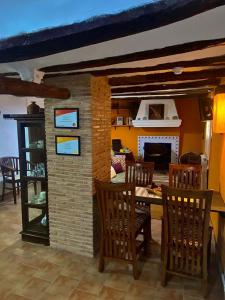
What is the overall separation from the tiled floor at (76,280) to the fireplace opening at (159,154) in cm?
438

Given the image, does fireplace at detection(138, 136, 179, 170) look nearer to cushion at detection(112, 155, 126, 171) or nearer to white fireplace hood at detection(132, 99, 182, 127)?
white fireplace hood at detection(132, 99, 182, 127)

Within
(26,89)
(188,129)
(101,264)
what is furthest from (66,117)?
(188,129)

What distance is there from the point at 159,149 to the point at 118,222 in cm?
513

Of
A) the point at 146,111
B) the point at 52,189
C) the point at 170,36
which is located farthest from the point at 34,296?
the point at 146,111

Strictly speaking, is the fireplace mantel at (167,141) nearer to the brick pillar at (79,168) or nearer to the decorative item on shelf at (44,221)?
the brick pillar at (79,168)

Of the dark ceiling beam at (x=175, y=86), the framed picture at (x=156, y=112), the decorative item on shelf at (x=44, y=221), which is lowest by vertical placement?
the decorative item on shelf at (x=44, y=221)

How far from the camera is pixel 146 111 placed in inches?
276

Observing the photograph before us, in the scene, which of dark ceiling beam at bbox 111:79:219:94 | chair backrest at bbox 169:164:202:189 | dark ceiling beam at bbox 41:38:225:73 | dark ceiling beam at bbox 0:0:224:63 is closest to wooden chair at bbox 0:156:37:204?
dark ceiling beam at bbox 111:79:219:94

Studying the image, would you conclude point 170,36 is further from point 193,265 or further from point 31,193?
point 31,193

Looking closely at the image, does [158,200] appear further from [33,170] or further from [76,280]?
[33,170]

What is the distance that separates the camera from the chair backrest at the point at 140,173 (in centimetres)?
376

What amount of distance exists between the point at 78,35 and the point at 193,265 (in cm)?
241

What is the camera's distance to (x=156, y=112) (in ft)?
22.8

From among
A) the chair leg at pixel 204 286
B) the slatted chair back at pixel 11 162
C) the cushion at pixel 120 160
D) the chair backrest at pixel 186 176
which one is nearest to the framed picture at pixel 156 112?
the cushion at pixel 120 160
